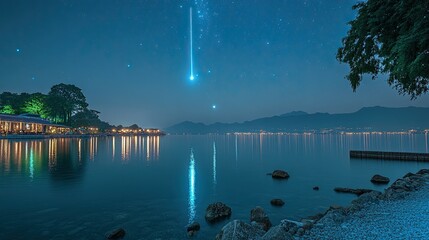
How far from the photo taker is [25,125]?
106 metres

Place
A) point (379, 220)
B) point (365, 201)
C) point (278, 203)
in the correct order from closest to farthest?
point (379, 220)
point (365, 201)
point (278, 203)

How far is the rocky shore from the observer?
29.2 feet

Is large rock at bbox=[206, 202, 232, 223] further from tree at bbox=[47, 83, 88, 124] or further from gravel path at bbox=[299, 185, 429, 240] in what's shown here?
tree at bbox=[47, 83, 88, 124]

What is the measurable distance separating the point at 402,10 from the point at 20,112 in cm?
14918

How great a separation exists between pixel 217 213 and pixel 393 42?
15.6 metres

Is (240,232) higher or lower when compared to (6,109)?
lower

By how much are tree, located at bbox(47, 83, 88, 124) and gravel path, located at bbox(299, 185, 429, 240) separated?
140 m

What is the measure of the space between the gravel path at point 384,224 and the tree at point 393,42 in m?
6.69

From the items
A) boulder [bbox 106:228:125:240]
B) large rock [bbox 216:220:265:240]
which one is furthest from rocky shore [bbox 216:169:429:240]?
boulder [bbox 106:228:125:240]

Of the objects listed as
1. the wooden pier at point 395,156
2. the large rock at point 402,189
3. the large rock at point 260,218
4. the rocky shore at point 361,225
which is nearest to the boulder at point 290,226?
the rocky shore at point 361,225

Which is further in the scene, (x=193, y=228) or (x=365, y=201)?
(x=193, y=228)

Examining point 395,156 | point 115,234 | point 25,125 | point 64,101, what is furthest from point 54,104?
point 395,156

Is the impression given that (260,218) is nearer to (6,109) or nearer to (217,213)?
(217,213)

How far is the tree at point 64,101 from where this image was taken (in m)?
122
